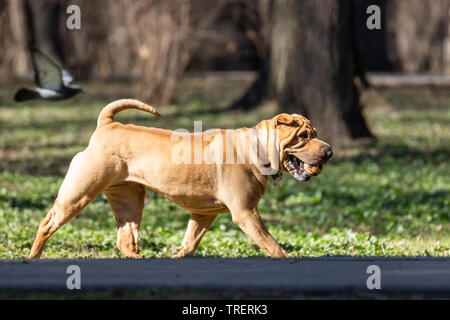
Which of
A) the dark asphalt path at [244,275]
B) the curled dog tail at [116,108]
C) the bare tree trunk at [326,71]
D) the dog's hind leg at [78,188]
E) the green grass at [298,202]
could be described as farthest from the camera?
the bare tree trunk at [326,71]

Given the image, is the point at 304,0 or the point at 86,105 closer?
the point at 304,0

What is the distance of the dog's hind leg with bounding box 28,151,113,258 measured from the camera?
6.82 meters

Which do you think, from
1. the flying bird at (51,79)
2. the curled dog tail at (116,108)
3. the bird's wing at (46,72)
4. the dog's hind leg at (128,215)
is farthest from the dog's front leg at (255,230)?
the bird's wing at (46,72)

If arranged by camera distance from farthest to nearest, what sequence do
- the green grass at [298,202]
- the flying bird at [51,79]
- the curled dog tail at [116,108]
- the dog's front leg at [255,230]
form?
1. the flying bird at [51,79]
2. the green grass at [298,202]
3. the curled dog tail at [116,108]
4. the dog's front leg at [255,230]

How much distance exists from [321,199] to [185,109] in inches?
456

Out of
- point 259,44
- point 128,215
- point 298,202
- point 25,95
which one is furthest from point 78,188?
point 259,44

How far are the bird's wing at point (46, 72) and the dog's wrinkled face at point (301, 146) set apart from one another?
127 inches

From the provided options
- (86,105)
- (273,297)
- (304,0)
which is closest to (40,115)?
(86,105)

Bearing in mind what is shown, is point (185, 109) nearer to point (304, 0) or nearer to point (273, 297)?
point (304, 0)

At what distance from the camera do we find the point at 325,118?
15383mm

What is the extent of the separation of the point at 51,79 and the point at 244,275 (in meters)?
4.21

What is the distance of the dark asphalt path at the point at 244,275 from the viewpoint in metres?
5.48

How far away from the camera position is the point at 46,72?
916cm

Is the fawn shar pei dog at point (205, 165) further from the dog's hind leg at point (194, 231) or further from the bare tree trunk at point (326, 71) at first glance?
the bare tree trunk at point (326, 71)
